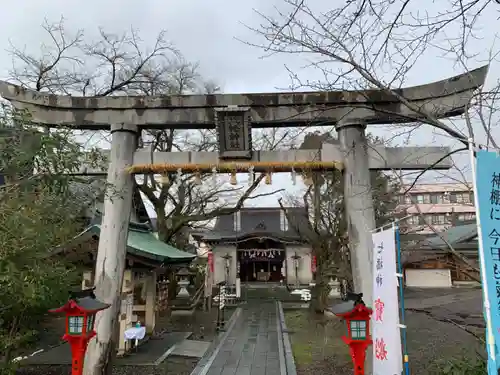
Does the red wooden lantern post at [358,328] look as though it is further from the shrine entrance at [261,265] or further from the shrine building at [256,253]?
the shrine entrance at [261,265]

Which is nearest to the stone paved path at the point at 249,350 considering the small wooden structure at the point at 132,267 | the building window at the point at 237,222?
the small wooden structure at the point at 132,267

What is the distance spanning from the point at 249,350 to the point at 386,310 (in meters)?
7.93

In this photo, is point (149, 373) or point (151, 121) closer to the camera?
point (151, 121)

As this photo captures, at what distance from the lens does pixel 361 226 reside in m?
7.47

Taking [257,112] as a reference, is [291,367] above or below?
below

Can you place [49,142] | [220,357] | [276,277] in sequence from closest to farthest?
[49,142]
[220,357]
[276,277]

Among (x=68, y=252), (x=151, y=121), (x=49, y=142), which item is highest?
(x=151, y=121)

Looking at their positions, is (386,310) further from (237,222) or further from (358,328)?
(237,222)

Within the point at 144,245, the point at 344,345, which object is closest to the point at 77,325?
the point at 144,245

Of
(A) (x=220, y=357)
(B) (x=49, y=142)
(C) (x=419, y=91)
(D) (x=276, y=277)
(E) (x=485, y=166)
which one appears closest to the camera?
(E) (x=485, y=166)

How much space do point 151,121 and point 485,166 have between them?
6.24 meters

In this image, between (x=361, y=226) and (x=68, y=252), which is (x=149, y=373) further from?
(x=361, y=226)

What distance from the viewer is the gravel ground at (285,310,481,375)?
9.34m

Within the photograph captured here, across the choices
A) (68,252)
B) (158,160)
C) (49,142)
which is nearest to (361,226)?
(158,160)
